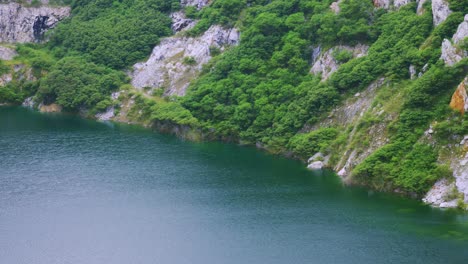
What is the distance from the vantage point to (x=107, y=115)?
121938 mm

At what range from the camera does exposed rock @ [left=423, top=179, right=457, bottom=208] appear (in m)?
→ 75.2

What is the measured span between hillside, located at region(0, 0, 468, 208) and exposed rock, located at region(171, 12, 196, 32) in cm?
27

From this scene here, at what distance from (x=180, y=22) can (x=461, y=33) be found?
62268 mm

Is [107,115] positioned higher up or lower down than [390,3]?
lower down

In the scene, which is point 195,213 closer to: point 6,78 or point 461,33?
point 461,33

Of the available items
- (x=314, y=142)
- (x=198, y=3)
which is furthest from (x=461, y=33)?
(x=198, y=3)

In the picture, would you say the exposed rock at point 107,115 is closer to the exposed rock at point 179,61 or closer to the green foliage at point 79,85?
the green foliage at point 79,85

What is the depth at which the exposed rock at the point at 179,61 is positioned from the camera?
398 feet

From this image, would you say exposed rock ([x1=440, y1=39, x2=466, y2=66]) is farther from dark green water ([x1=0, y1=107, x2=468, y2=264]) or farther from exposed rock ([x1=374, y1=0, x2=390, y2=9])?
exposed rock ([x1=374, y1=0, x2=390, y2=9])

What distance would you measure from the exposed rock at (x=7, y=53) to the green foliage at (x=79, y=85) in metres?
13.0

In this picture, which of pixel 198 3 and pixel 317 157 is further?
pixel 198 3

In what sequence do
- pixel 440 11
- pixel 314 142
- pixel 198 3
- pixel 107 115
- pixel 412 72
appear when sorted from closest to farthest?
1. pixel 412 72
2. pixel 440 11
3. pixel 314 142
4. pixel 107 115
5. pixel 198 3

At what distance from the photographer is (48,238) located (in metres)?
70.1

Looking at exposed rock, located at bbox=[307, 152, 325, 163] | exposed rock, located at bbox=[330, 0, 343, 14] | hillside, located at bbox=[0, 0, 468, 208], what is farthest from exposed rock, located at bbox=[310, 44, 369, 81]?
exposed rock, located at bbox=[307, 152, 325, 163]
